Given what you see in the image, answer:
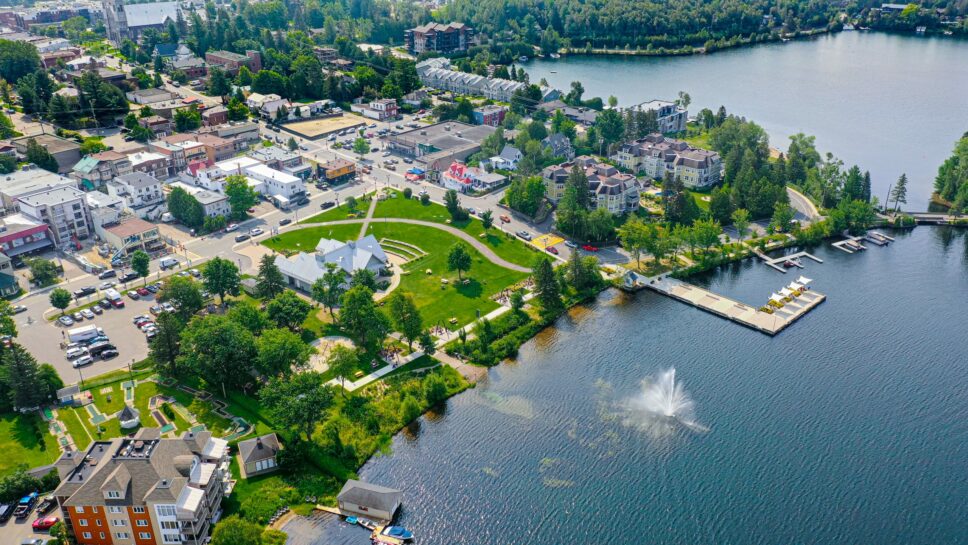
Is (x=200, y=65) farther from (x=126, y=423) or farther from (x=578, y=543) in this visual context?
(x=578, y=543)

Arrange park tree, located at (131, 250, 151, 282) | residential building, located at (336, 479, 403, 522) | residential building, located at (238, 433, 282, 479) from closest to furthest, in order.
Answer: residential building, located at (336, 479, 403, 522) → residential building, located at (238, 433, 282, 479) → park tree, located at (131, 250, 151, 282)

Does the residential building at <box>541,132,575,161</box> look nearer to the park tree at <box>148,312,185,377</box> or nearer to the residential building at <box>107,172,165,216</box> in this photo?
the residential building at <box>107,172,165,216</box>

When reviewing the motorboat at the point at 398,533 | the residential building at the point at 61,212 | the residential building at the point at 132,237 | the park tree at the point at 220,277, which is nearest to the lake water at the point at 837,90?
the motorboat at the point at 398,533

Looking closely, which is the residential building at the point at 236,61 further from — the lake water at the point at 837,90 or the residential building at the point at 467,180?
the residential building at the point at 467,180

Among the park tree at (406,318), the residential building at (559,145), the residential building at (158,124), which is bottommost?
the park tree at (406,318)

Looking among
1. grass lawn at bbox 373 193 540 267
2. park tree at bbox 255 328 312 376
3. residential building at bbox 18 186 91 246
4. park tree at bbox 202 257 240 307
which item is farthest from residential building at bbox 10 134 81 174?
park tree at bbox 255 328 312 376

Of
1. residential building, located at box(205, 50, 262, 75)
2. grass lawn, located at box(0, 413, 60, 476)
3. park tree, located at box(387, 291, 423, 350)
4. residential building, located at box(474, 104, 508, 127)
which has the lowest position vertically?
grass lawn, located at box(0, 413, 60, 476)

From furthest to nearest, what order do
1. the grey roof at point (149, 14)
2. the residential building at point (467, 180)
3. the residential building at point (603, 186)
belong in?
the grey roof at point (149, 14) → the residential building at point (467, 180) → the residential building at point (603, 186)
